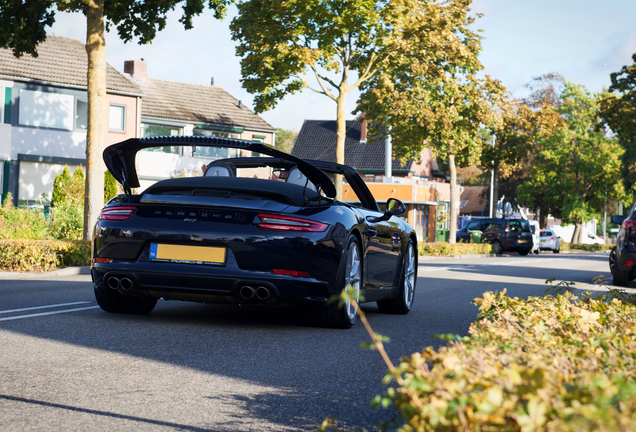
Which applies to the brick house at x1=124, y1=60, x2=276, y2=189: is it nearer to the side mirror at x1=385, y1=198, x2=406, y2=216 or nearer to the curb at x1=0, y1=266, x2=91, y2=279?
the curb at x1=0, y1=266, x2=91, y2=279

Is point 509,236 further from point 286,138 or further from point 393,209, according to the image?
point 286,138

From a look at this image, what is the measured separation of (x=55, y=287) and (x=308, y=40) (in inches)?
627

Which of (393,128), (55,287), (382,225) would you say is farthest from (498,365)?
(393,128)

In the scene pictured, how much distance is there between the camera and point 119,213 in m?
6.62

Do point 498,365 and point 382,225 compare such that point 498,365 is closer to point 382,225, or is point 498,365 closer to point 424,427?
point 424,427

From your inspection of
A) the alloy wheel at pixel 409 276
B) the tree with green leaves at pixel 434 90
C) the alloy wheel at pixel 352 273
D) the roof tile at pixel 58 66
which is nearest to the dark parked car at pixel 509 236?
the tree with green leaves at pixel 434 90

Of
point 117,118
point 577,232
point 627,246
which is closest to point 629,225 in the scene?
point 627,246

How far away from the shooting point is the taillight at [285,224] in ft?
20.6

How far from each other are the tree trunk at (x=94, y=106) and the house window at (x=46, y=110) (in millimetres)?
20625

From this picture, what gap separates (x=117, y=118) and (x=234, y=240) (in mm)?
33912

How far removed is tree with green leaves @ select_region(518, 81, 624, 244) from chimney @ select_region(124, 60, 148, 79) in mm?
32611

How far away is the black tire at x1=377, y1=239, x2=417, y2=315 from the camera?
27.4 ft

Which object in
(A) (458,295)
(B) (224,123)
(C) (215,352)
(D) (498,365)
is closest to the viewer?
(D) (498,365)

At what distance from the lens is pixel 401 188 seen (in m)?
49.4
